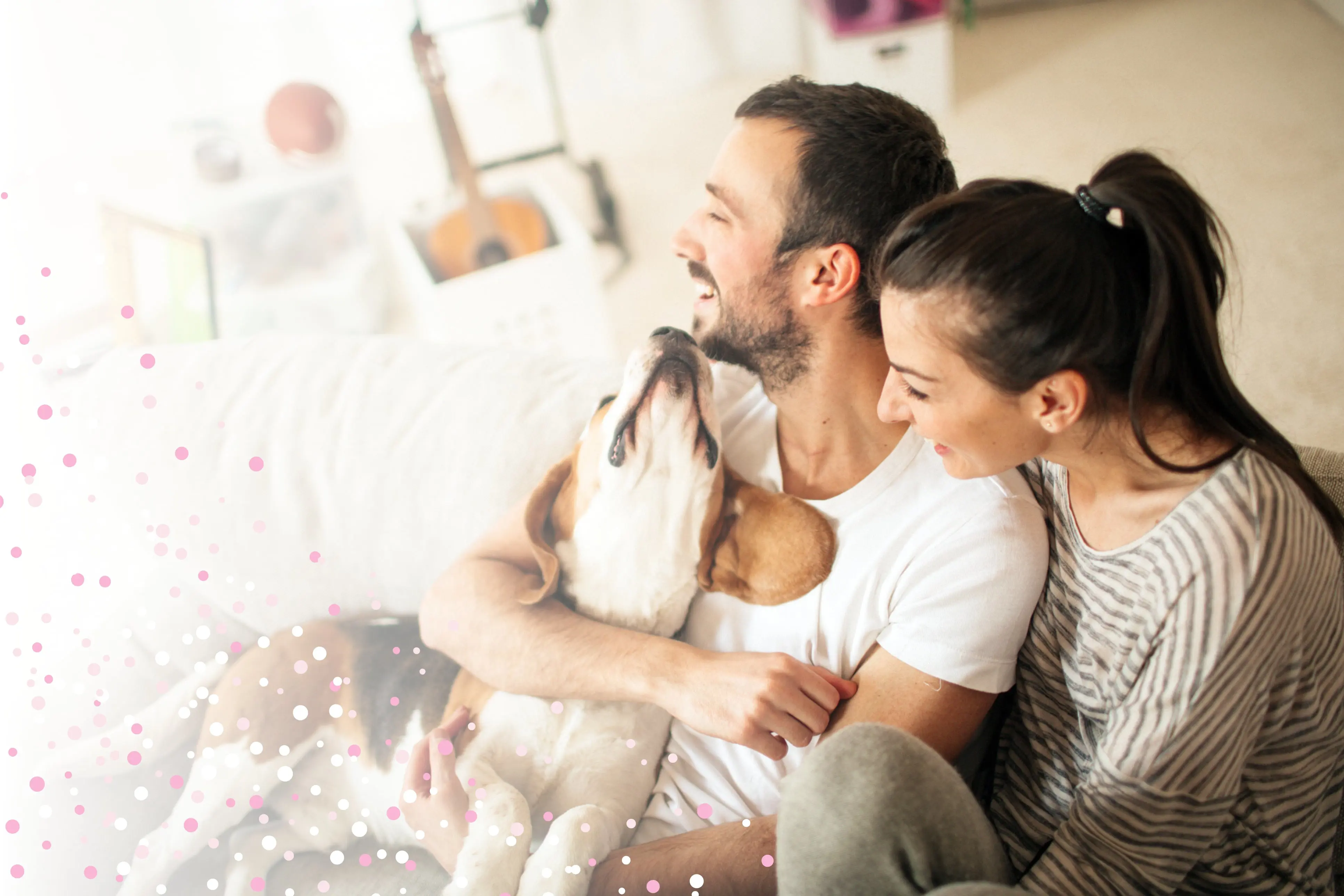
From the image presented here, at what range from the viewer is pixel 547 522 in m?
0.92

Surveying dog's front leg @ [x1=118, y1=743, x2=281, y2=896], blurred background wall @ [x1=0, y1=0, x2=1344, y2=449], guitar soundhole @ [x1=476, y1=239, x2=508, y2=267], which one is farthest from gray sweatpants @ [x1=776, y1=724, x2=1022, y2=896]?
guitar soundhole @ [x1=476, y1=239, x2=508, y2=267]

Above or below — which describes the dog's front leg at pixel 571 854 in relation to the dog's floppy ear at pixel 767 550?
below

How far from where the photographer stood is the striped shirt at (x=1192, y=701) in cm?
70

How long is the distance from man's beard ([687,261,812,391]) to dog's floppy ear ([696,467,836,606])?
0.13m

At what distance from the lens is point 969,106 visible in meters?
1.50

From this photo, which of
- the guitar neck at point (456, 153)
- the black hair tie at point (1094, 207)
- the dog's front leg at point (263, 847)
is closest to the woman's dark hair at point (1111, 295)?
the black hair tie at point (1094, 207)

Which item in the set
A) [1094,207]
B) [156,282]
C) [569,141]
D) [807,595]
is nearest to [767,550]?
[807,595]

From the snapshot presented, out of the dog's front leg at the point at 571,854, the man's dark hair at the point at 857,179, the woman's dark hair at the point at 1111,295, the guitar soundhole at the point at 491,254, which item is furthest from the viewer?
the guitar soundhole at the point at 491,254

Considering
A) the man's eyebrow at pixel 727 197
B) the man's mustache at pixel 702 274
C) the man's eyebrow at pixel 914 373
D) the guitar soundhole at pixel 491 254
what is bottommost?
the man's eyebrow at pixel 914 373

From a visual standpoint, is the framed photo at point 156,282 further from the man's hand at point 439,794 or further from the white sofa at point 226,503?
the man's hand at point 439,794

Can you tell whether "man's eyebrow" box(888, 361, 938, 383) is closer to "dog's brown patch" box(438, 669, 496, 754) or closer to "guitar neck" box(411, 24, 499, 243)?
"dog's brown patch" box(438, 669, 496, 754)

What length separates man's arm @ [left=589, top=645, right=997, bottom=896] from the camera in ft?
2.69

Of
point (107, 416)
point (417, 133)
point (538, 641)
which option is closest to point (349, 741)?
point (538, 641)

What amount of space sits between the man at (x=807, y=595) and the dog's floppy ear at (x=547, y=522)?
14mm
